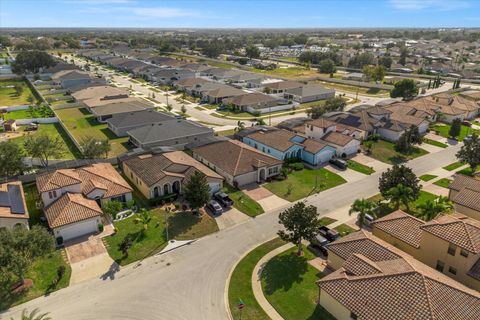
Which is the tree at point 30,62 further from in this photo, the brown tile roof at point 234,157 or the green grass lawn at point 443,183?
the green grass lawn at point 443,183

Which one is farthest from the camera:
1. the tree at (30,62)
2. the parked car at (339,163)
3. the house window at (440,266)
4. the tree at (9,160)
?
the tree at (30,62)

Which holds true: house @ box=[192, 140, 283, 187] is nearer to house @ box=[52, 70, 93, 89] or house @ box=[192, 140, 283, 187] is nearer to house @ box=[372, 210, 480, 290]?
house @ box=[372, 210, 480, 290]

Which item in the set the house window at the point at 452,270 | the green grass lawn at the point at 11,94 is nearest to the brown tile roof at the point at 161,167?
the house window at the point at 452,270

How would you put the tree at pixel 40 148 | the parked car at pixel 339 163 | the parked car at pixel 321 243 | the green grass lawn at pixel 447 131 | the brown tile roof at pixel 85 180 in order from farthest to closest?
the green grass lawn at pixel 447 131, the parked car at pixel 339 163, the tree at pixel 40 148, the brown tile roof at pixel 85 180, the parked car at pixel 321 243

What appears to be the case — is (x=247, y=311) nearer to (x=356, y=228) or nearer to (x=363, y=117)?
(x=356, y=228)

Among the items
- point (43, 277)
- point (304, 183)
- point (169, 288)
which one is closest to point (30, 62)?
point (43, 277)

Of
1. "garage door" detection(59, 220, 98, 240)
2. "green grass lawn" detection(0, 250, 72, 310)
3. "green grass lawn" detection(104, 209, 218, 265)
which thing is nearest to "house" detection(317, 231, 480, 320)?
"green grass lawn" detection(104, 209, 218, 265)
